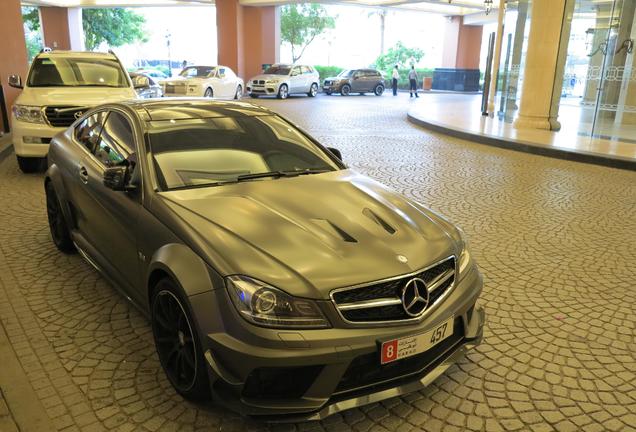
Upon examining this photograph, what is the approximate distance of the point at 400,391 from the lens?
8.36ft

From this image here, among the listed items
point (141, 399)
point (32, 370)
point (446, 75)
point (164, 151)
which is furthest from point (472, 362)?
point (446, 75)

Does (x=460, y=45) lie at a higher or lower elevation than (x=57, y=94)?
higher

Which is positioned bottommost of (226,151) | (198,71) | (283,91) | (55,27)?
A: (283,91)

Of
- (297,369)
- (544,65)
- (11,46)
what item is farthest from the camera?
(544,65)

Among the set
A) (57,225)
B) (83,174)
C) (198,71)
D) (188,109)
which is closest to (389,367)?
(188,109)

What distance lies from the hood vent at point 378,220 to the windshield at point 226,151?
2.56 ft

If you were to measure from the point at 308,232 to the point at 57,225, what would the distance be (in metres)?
3.22

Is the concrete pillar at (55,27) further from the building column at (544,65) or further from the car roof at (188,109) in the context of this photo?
the car roof at (188,109)

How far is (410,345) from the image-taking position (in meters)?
2.50

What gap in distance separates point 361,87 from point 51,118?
2439 centimetres

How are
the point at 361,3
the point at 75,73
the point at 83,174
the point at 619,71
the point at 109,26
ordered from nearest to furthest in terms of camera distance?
1. the point at 83,174
2. the point at 75,73
3. the point at 619,71
4. the point at 361,3
5. the point at 109,26

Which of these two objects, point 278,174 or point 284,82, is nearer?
point 278,174

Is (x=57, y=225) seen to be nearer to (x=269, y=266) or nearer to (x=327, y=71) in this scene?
(x=269, y=266)

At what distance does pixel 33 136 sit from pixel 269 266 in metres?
6.91
